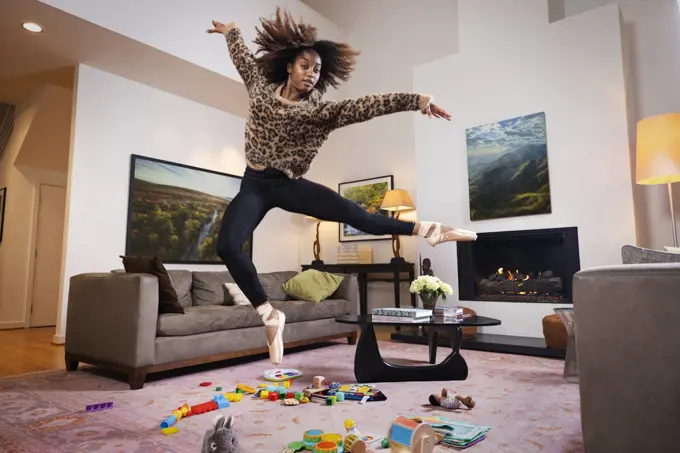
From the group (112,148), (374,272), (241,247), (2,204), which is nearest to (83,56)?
(112,148)

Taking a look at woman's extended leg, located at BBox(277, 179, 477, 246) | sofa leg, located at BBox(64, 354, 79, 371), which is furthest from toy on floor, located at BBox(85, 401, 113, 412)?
woman's extended leg, located at BBox(277, 179, 477, 246)

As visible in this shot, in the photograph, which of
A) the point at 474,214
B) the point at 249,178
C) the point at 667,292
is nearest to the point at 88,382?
the point at 249,178

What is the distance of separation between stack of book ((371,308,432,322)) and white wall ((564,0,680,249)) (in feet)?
8.76

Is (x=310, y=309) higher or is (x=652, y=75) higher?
(x=652, y=75)

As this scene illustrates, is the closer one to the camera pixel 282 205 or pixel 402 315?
pixel 282 205

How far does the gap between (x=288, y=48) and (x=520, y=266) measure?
4133 millimetres

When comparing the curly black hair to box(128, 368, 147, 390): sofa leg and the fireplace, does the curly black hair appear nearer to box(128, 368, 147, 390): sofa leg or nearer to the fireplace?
box(128, 368, 147, 390): sofa leg

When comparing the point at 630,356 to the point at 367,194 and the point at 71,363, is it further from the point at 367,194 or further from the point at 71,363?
the point at 367,194

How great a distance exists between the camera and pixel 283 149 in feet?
6.08

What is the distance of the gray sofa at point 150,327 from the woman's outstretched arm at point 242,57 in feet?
5.66

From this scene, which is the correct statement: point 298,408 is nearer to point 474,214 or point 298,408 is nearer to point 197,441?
point 197,441

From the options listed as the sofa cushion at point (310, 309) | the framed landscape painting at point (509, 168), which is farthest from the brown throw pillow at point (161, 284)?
the framed landscape painting at point (509, 168)

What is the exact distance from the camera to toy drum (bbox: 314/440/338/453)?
173cm

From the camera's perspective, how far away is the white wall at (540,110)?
446 cm
